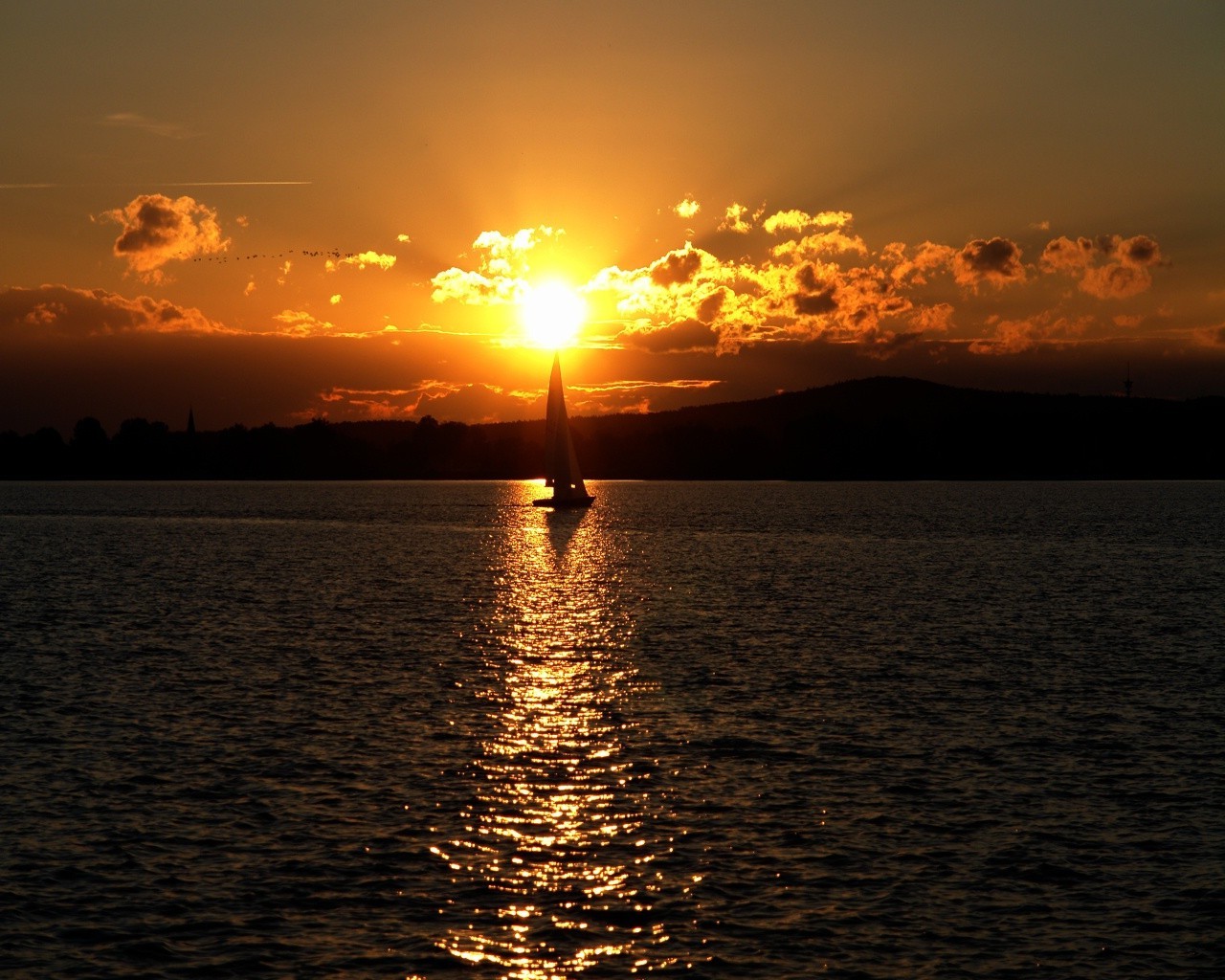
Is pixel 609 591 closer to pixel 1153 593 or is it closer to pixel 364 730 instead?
pixel 1153 593

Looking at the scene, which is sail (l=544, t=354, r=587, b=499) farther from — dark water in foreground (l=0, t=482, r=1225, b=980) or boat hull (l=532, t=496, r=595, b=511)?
dark water in foreground (l=0, t=482, r=1225, b=980)

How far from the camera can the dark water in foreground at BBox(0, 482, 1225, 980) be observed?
20.6 m

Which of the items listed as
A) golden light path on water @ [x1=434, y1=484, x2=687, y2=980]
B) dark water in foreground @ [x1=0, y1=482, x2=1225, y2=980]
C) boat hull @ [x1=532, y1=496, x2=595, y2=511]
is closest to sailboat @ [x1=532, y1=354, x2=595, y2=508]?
boat hull @ [x1=532, y1=496, x2=595, y2=511]

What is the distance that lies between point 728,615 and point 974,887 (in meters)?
46.8

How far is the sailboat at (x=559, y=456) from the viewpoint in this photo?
15725cm

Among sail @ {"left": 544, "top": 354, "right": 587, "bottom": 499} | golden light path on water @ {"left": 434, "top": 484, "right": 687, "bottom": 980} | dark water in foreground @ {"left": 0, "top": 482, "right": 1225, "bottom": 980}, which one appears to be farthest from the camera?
sail @ {"left": 544, "top": 354, "right": 587, "bottom": 499}

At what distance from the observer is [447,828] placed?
26.7 meters

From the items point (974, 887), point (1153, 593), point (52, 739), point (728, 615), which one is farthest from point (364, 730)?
point (1153, 593)

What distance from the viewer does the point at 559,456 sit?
558 feet

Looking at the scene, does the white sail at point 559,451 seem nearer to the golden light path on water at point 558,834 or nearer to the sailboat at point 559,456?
the sailboat at point 559,456

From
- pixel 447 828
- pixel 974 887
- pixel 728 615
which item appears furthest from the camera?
pixel 728 615

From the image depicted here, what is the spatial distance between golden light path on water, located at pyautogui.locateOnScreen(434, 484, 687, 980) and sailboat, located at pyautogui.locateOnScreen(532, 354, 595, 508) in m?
103

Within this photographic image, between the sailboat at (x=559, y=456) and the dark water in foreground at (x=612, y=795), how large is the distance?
8851 cm

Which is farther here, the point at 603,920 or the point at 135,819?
the point at 135,819
